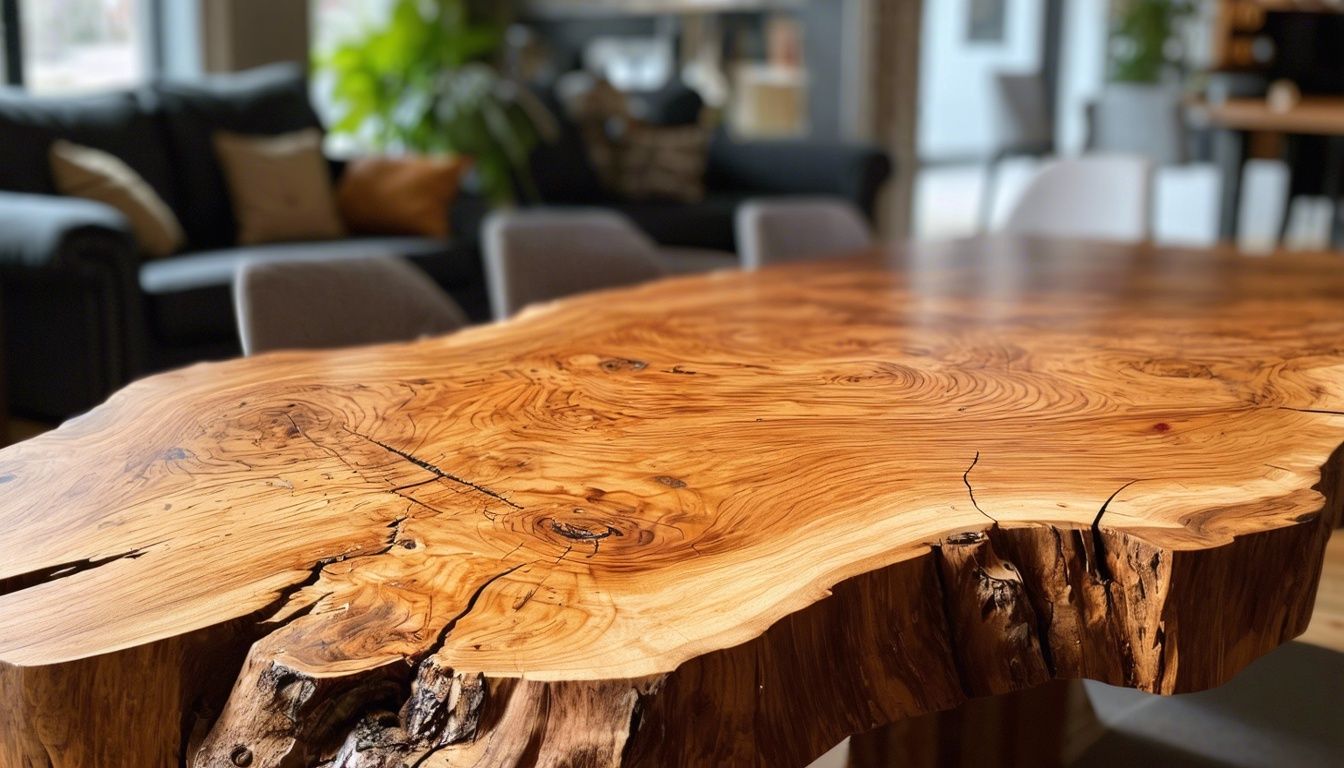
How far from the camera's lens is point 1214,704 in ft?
5.64

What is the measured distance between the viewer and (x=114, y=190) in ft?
12.9

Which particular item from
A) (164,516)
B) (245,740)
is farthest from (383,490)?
(245,740)

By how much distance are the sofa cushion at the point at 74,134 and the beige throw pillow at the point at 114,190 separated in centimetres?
5

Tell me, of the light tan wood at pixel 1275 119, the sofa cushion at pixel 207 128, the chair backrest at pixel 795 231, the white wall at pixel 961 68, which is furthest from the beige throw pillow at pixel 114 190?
the white wall at pixel 961 68

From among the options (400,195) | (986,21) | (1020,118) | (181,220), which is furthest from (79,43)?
(986,21)

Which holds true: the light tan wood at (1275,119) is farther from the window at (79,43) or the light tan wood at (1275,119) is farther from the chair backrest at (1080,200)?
the window at (79,43)

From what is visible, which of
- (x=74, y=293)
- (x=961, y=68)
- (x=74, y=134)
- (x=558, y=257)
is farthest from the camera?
(x=961, y=68)

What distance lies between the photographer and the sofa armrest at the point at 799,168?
542 centimetres

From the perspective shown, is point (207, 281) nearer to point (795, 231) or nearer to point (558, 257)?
point (558, 257)

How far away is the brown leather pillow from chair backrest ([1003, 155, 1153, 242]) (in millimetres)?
1894

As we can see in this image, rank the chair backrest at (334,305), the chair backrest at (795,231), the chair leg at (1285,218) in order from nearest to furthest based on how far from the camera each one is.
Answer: the chair backrest at (334,305), the chair backrest at (795,231), the chair leg at (1285,218)

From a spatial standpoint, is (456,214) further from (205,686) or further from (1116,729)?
(205,686)

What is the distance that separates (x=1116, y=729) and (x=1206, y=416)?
433mm

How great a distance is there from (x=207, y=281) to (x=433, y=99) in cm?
199
